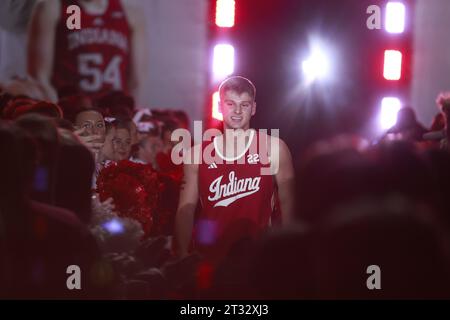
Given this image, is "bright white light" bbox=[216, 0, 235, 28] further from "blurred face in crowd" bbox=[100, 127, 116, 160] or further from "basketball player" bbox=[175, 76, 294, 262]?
"basketball player" bbox=[175, 76, 294, 262]

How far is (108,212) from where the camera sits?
204cm

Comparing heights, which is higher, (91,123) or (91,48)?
(91,48)

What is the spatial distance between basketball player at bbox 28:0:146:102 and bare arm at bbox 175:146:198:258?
3.01 metres

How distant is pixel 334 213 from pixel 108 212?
2.91 feet

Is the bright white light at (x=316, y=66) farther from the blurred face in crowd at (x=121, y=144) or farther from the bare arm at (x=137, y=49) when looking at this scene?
the bare arm at (x=137, y=49)

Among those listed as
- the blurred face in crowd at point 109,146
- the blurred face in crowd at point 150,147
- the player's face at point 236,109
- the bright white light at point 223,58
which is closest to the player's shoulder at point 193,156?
the player's face at point 236,109

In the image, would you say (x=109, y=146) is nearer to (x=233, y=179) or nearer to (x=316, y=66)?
(x=233, y=179)

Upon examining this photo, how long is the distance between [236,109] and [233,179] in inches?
8.8

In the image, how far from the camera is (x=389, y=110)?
3.60 metres

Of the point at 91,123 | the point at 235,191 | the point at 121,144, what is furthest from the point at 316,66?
the point at 235,191

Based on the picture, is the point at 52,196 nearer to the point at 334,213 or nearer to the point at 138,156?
the point at 334,213

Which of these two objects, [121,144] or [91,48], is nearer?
[121,144]

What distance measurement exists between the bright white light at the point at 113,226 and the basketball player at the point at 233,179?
0.30m
